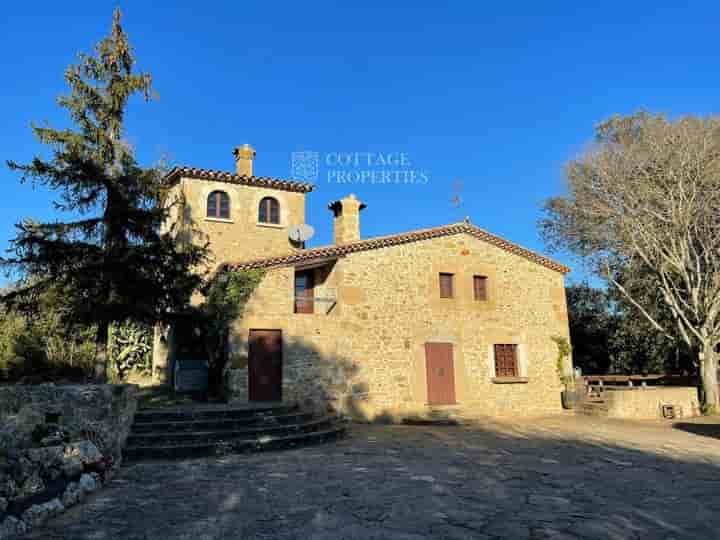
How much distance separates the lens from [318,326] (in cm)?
1376

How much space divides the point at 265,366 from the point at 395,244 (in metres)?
5.19

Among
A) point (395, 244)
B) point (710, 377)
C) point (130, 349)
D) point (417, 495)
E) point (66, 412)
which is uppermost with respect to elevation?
point (395, 244)

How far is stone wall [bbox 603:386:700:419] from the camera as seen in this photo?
1576 centimetres

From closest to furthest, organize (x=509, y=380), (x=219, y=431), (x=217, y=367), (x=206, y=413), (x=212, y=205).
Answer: (x=219, y=431) < (x=206, y=413) < (x=217, y=367) < (x=509, y=380) < (x=212, y=205)

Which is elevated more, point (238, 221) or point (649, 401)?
point (238, 221)

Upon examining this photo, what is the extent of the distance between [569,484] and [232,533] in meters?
4.19

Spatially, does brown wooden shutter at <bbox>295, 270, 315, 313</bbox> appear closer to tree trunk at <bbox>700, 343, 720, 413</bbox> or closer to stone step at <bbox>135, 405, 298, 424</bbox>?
stone step at <bbox>135, 405, 298, 424</bbox>

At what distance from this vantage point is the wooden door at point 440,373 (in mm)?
15141

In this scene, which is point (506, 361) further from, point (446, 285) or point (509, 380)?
point (446, 285)

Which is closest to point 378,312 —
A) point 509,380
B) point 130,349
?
point 509,380

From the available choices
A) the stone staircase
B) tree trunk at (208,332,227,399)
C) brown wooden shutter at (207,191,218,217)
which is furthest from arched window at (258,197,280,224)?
the stone staircase

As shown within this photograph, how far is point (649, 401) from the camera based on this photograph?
53.2 ft

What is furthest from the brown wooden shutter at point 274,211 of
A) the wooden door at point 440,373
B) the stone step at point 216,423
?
the stone step at point 216,423

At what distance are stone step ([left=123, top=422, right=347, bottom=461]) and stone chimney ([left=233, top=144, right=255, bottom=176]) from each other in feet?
37.7
